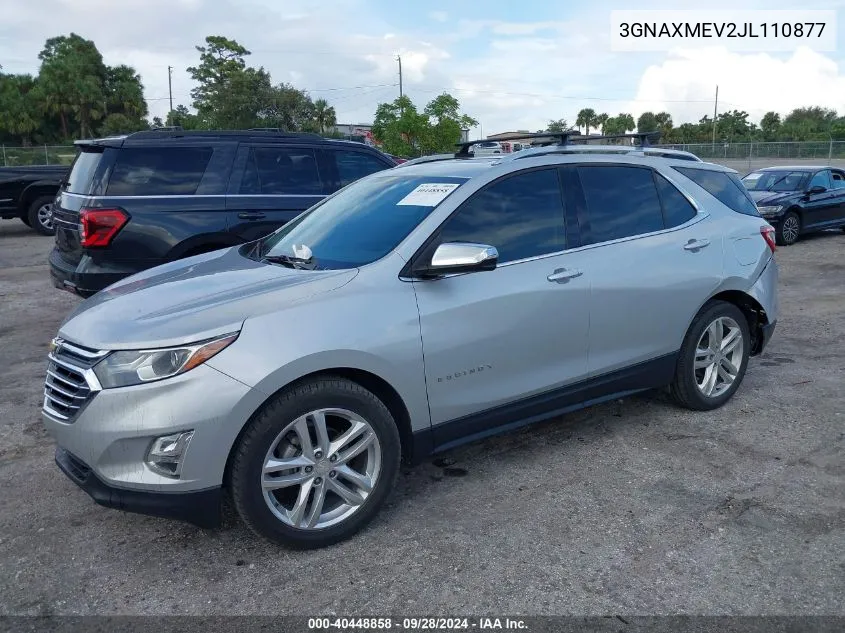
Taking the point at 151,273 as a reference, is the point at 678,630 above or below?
below

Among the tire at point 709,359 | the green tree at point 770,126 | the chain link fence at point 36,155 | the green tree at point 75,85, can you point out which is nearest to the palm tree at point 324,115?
the green tree at point 75,85

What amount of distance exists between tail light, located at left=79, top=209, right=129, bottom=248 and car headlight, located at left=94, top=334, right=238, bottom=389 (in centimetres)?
366

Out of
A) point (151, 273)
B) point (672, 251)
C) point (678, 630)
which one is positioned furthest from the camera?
point (672, 251)

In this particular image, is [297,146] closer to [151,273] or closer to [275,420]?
[151,273]

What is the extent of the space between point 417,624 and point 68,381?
1793 millimetres

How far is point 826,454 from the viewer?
4.30 metres

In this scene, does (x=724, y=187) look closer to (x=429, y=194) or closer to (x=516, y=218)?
(x=516, y=218)

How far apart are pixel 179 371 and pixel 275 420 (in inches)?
17.1

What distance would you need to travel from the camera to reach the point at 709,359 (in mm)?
4926

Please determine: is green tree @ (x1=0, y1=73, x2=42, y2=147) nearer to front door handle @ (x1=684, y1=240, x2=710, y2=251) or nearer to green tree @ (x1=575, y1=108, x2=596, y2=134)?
green tree @ (x1=575, y1=108, x2=596, y2=134)

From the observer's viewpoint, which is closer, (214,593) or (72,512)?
(214,593)

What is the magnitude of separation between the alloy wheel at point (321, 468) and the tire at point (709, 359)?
2354 mm

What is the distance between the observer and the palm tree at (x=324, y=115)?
192 ft

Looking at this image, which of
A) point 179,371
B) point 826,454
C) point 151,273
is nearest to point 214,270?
point 151,273
